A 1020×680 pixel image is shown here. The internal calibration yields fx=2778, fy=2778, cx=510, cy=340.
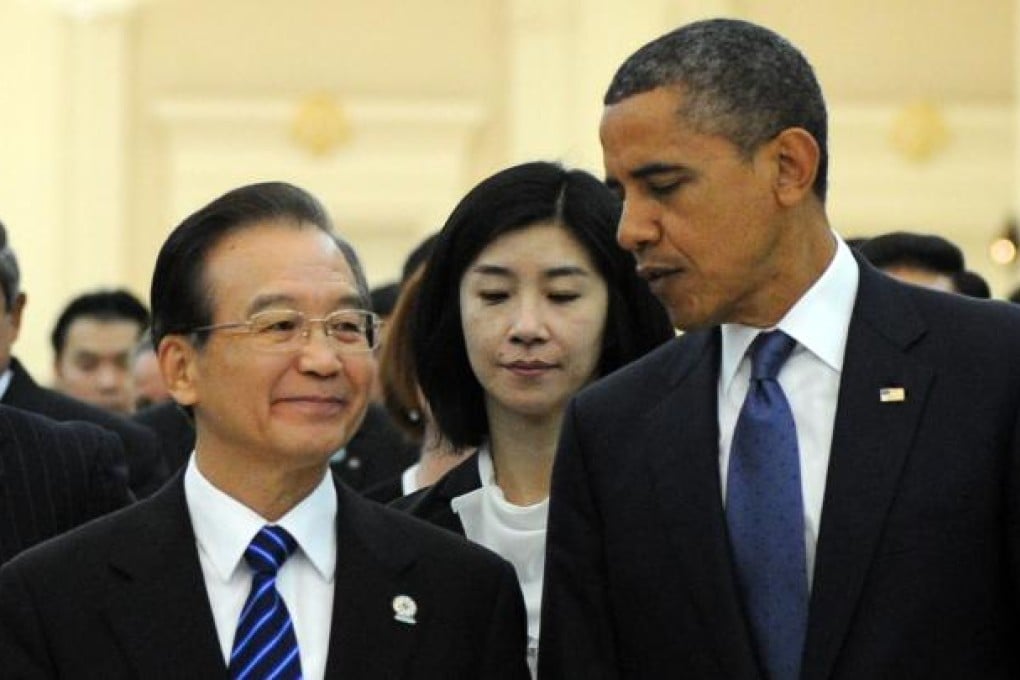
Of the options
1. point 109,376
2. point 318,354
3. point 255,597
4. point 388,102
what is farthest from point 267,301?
point 388,102

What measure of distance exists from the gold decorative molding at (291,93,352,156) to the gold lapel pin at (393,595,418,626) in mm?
14834

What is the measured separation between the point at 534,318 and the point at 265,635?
1.09m

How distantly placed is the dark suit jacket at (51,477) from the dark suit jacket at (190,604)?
112 cm

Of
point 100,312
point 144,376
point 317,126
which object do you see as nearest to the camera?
point 144,376

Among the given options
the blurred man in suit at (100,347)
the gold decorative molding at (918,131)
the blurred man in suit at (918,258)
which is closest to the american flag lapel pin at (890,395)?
the blurred man in suit at (918,258)

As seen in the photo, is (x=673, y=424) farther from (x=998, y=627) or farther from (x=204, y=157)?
(x=204, y=157)

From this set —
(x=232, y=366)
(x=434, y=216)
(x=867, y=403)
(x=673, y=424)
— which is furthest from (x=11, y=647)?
(x=434, y=216)

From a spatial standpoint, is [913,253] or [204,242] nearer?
[204,242]

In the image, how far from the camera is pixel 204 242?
13.4ft

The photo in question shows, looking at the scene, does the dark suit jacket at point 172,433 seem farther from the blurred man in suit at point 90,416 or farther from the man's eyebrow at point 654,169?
the man's eyebrow at point 654,169

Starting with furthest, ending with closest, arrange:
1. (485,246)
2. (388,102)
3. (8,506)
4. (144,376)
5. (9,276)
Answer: (388,102), (144,376), (9,276), (8,506), (485,246)

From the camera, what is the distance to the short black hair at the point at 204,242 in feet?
13.4

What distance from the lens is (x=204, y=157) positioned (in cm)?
1861

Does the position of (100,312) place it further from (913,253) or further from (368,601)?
(368,601)
